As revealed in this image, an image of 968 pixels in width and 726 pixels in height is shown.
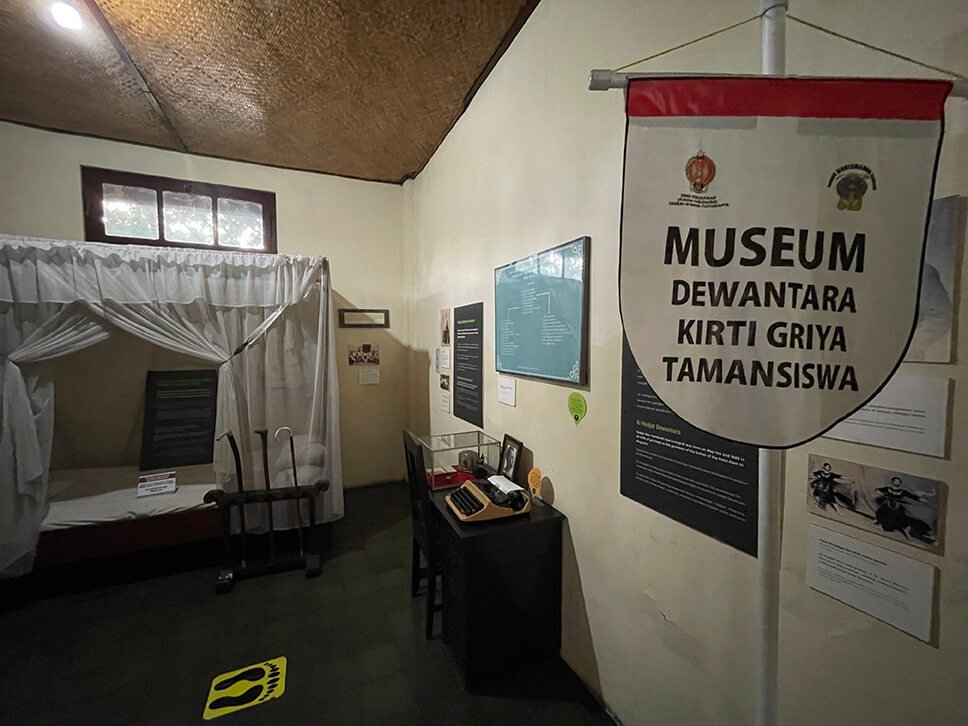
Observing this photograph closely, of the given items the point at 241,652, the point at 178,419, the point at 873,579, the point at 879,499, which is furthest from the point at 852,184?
the point at 178,419

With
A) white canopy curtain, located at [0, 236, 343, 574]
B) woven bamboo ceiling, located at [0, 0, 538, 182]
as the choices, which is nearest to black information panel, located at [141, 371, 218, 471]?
white canopy curtain, located at [0, 236, 343, 574]

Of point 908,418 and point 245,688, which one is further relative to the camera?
point 245,688

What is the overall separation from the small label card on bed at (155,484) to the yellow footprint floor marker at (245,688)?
1.44 metres

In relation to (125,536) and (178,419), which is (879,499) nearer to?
(125,536)

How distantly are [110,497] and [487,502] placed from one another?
269 centimetres

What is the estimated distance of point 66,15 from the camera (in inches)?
71.4

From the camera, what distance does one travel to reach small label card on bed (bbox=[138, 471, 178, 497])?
256 cm

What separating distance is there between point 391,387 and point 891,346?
12.2 ft

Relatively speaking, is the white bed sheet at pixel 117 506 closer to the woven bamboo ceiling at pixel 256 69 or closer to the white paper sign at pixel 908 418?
the woven bamboo ceiling at pixel 256 69

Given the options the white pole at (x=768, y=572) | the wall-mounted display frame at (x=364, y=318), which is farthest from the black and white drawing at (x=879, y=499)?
the wall-mounted display frame at (x=364, y=318)

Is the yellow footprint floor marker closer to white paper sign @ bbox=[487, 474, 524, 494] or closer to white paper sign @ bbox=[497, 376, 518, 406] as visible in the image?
white paper sign @ bbox=[487, 474, 524, 494]

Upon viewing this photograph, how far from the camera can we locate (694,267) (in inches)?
24.8

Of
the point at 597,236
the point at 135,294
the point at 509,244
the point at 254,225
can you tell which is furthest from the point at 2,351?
the point at 597,236

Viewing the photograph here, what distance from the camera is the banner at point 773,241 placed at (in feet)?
1.87
